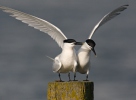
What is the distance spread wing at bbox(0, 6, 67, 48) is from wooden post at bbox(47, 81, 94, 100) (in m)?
2.64

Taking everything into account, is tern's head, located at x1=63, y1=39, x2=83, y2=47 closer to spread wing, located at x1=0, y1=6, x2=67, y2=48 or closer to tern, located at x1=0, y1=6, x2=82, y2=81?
tern, located at x1=0, y1=6, x2=82, y2=81

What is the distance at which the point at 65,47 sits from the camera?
9.15m

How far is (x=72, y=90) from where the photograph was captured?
25.0ft

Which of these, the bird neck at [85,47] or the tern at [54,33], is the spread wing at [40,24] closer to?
the tern at [54,33]

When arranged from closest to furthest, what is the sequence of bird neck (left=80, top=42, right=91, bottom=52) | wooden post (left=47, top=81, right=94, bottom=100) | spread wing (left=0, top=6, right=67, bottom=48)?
wooden post (left=47, top=81, right=94, bottom=100)
bird neck (left=80, top=42, right=91, bottom=52)
spread wing (left=0, top=6, right=67, bottom=48)

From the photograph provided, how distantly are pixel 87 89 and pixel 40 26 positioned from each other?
11.1 ft

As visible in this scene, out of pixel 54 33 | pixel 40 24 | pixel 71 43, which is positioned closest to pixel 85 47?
pixel 71 43

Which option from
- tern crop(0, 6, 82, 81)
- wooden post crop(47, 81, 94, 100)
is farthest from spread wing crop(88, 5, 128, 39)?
wooden post crop(47, 81, 94, 100)

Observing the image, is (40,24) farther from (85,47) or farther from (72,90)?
(72,90)

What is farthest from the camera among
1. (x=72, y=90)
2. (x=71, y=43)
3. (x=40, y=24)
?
(x=40, y=24)

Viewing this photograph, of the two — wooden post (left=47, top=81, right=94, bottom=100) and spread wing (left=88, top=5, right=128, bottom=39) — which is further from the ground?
spread wing (left=88, top=5, right=128, bottom=39)

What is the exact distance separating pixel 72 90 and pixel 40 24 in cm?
335

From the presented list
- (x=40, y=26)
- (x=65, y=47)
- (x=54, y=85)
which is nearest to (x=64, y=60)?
(x=65, y=47)

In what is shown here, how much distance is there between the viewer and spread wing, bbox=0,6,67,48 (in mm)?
10328
